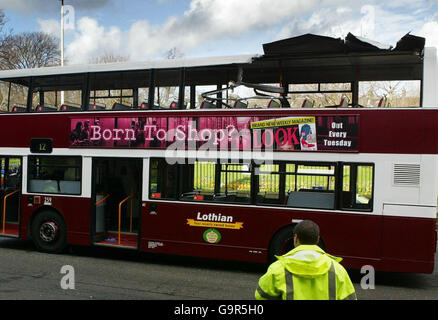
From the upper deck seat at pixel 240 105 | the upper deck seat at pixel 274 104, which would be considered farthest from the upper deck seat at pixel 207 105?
the upper deck seat at pixel 274 104

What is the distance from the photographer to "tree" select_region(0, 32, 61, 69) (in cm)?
→ 4053

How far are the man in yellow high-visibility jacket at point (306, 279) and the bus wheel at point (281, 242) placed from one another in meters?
5.34

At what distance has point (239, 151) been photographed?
8.60 m

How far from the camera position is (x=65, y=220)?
401 inches

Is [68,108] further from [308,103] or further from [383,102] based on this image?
[383,102]

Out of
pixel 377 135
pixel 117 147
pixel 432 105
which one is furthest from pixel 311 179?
pixel 117 147

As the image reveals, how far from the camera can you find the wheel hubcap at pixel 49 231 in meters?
10.2

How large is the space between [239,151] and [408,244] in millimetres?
3361

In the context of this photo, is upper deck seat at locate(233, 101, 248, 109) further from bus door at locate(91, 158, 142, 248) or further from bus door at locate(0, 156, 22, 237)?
bus door at locate(0, 156, 22, 237)

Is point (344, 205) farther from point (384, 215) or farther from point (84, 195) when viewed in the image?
point (84, 195)

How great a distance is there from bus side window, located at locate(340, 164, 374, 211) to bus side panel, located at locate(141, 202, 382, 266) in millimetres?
192

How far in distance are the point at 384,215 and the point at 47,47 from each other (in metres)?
41.9

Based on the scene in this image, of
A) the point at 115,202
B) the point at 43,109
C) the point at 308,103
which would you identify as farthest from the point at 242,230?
the point at 43,109

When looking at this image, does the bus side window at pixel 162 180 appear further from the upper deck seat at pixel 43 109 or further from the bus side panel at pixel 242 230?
the upper deck seat at pixel 43 109
